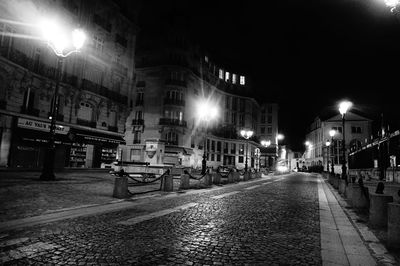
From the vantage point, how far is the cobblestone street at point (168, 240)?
3432 mm

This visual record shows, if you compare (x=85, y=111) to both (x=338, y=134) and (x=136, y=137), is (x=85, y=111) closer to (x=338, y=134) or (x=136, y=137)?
(x=136, y=137)

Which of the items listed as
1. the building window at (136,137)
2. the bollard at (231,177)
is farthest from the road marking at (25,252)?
the building window at (136,137)

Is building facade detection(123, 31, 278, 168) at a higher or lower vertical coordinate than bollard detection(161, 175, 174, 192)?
higher

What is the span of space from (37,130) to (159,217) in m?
16.9

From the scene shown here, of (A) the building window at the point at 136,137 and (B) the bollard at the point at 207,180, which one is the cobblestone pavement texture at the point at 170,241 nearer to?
(B) the bollard at the point at 207,180

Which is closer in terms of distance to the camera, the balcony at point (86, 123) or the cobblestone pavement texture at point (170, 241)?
the cobblestone pavement texture at point (170, 241)

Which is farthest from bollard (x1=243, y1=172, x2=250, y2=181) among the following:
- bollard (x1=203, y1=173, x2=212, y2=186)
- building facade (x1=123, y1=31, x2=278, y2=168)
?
building facade (x1=123, y1=31, x2=278, y2=168)

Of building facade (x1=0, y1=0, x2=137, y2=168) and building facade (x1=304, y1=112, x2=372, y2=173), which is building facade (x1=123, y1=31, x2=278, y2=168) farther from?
building facade (x1=304, y1=112, x2=372, y2=173)

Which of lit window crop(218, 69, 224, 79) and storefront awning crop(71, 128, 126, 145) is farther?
lit window crop(218, 69, 224, 79)

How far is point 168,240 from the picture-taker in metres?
4.27

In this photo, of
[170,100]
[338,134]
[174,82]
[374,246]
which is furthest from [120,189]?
[338,134]

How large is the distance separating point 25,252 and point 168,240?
1.98m

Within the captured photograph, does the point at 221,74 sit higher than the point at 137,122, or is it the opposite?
the point at 221,74

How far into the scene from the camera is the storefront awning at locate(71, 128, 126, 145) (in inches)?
849
